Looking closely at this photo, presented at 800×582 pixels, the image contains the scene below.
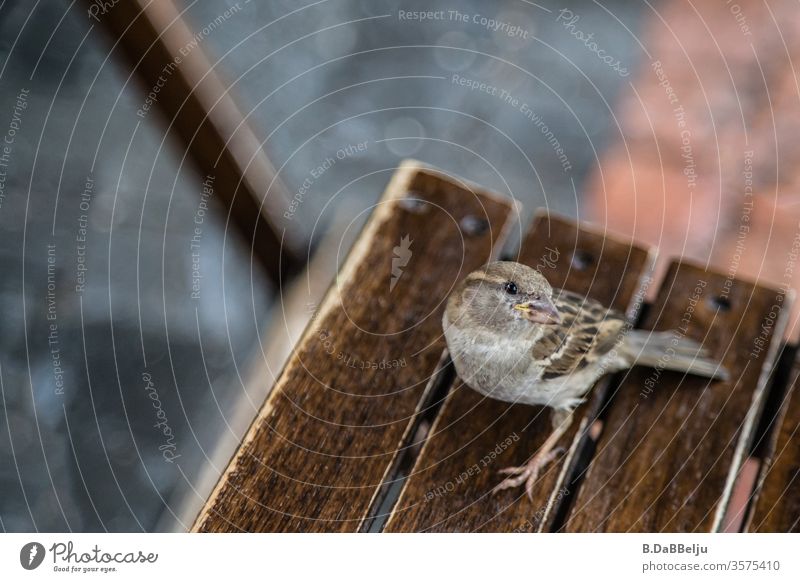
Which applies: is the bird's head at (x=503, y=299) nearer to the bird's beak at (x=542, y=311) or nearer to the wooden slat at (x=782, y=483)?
the bird's beak at (x=542, y=311)

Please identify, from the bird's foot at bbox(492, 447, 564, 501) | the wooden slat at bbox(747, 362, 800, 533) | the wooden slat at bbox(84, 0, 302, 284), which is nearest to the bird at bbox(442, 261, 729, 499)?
the bird's foot at bbox(492, 447, 564, 501)

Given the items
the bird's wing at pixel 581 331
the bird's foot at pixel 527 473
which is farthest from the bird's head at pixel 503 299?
the bird's foot at pixel 527 473

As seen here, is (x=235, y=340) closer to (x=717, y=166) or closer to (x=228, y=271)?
(x=228, y=271)

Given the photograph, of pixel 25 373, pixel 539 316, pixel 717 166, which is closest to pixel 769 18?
pixel 717 166

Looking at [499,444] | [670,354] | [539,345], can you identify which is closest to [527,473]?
[499,444]

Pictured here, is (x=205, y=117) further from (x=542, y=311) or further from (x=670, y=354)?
(x=670, y=354)

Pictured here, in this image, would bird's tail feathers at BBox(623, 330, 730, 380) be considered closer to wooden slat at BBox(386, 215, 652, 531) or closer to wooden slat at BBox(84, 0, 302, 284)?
wooden slat at BBox(386, 215, 652, 531)
